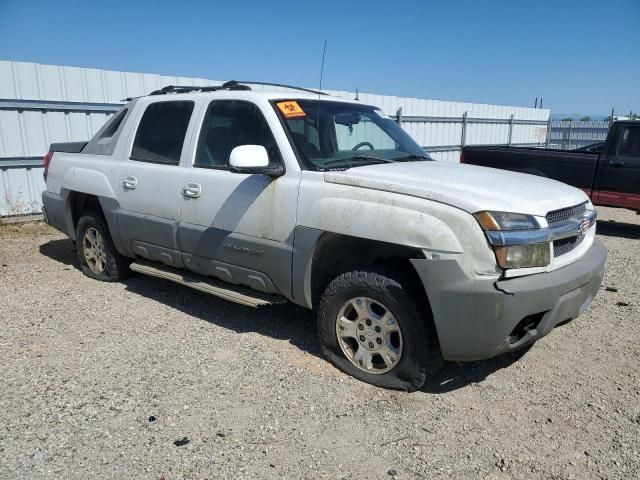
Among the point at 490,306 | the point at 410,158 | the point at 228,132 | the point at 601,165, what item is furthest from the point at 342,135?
the point at 601,165

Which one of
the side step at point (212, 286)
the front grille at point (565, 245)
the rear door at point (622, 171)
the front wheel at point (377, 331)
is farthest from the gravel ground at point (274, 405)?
the rear door at point (622, 171)

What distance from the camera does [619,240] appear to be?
832cm

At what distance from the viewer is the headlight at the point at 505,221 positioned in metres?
2.92

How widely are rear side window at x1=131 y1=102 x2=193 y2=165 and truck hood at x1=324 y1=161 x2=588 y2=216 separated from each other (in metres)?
1.69

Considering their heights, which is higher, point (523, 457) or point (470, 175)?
point (470, 175)

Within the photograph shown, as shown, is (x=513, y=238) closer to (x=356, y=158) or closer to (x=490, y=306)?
(x=490, y=306)

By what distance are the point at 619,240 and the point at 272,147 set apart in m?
6.84

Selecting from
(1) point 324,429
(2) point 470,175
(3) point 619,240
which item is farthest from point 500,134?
(1) point 324,429

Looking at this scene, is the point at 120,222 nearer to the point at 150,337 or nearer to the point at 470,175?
the point at 150,337

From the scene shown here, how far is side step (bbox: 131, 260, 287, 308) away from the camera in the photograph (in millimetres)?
3952

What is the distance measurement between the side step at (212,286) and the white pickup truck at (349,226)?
0.02 meters

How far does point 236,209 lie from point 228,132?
692mm

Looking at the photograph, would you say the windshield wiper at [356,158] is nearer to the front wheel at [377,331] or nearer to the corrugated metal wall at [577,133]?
the front wheel at [377,331]

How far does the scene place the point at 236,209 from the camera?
3.95 m
